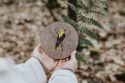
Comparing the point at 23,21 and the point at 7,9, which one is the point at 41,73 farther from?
the point at 7,9

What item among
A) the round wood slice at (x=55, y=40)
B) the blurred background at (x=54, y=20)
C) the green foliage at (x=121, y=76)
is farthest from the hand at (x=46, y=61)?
the green foliage at (x=121, y=76)

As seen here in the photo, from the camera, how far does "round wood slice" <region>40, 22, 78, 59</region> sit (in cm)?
203

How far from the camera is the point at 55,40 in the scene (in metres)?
2.05

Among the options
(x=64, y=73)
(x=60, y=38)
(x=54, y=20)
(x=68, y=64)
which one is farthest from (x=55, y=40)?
(x=54, y=20)

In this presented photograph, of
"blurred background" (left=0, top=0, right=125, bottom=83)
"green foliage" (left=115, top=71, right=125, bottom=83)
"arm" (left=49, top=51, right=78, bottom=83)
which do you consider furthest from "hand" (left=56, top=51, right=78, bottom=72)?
"green foliage" (left=115, top=71, right=125, bottom=83)

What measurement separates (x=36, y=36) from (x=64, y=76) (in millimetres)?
4768

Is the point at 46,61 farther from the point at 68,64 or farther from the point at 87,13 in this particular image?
the point at 87,13

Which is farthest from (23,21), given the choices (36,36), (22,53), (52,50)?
(52,50)

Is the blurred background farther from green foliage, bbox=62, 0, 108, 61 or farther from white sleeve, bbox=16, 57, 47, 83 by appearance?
white sleeve, bbox=16, 57, 47, 83

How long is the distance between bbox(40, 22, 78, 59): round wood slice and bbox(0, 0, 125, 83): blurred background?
9.55 ft

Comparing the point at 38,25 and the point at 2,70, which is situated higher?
the point at 2,70

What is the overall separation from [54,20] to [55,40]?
186 inches

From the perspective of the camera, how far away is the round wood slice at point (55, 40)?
79.8 inches

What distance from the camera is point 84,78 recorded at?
16.8ft
